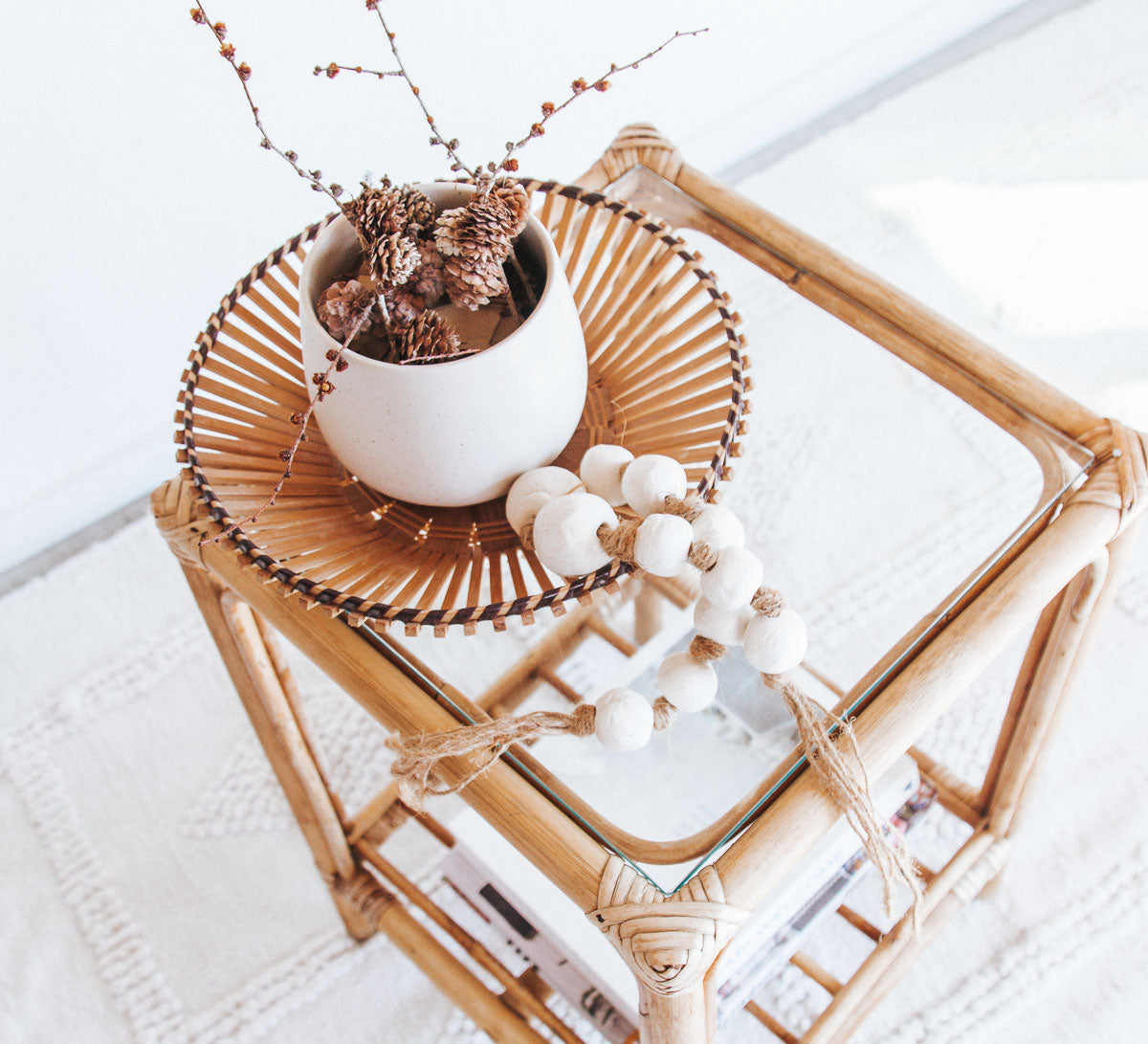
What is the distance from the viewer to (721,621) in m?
0.46

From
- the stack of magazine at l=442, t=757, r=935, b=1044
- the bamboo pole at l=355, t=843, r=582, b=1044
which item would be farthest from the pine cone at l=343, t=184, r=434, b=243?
the bamboo pole at l=355, t=843, r=582, b=1044

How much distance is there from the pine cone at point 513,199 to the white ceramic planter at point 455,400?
30mm

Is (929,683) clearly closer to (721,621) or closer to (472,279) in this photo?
(721,621)

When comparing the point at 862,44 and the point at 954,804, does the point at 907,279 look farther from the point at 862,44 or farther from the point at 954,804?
the point at 954,804

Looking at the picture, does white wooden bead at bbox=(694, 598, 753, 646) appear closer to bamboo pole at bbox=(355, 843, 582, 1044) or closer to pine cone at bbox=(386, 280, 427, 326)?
pine cone at bbox=(386, 280, 427, 326)

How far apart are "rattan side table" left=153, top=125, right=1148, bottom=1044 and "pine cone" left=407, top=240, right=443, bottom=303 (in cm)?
12

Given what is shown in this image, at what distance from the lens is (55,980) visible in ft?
2.74

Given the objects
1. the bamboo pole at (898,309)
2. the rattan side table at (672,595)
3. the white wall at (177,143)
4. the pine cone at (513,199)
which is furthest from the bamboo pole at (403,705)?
the white wall at (177,143)

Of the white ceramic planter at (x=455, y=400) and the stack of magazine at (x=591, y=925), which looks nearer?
the white ceramic planter at (x=455, y=400)

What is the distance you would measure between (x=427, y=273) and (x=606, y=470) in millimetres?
114

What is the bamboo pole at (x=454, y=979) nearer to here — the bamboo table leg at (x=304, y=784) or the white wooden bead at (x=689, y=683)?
the bamboo table leg at (x=304, y=784)

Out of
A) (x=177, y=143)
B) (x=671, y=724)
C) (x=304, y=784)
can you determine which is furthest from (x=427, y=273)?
(x=177, y=143)

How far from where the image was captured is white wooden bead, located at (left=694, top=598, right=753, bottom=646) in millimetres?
455

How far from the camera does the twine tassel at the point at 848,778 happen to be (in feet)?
1.47
